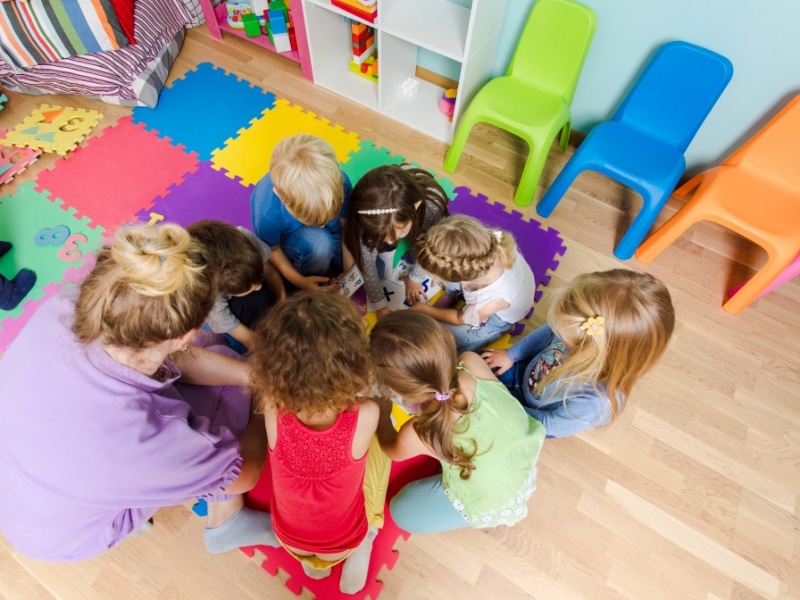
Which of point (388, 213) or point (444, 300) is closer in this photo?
point (388, 213)

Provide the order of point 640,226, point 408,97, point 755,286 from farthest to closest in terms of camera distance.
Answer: point 408,97 < point 640,226 < point 755,286

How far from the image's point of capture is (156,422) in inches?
40.2

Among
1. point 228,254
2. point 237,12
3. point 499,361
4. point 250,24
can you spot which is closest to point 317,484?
point 228,254

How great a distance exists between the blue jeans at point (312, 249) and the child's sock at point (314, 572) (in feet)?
3.30

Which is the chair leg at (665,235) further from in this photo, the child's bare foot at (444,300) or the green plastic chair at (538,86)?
the child's bare foot at (444,300)

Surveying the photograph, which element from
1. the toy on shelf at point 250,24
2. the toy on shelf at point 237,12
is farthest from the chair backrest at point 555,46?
the toy on shelf at point 237,12

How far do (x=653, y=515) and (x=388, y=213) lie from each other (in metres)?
Result: 1.34

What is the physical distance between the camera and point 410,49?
2.43m

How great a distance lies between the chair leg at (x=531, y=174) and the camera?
2015mm

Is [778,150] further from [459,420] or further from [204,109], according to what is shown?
[204,109]

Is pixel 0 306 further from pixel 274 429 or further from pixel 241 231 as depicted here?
pixel 274 429

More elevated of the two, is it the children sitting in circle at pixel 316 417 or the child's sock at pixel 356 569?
the children sitting in circle at pixel 316 417

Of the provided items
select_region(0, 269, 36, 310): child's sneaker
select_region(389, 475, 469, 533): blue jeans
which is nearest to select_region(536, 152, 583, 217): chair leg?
select_region(389, 475, 469, 533): blue jeans

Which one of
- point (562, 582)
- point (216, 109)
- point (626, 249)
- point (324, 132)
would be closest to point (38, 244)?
point (216, 109)
